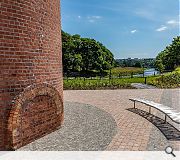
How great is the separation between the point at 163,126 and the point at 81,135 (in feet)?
8.52

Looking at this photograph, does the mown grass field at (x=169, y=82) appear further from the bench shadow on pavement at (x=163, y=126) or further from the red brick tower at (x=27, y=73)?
the red brick tower at (x=27, y=73)

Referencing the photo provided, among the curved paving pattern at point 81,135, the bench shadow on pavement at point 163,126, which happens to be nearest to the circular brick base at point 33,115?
the curved paving pattern at point 81,135

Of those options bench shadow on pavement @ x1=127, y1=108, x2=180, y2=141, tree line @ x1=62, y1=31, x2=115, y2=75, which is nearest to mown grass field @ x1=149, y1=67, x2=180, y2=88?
bench shadow on pavement @ x1=127, y1=108, x2=180, y2=141

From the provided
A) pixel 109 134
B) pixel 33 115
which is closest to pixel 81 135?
pixel 109 134

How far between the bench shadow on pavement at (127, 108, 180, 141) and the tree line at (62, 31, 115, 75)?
3842cm

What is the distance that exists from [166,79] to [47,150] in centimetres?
1720

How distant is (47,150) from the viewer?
5.97 metres

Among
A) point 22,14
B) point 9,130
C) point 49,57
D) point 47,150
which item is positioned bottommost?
point 47,150

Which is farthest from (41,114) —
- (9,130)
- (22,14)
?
(22,14)

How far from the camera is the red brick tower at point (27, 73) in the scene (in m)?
6.05

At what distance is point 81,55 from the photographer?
54562 millimetres

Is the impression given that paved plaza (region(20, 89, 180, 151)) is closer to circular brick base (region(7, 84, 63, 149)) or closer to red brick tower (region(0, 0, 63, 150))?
circular brick base (region(7, 84, 63, 149))
